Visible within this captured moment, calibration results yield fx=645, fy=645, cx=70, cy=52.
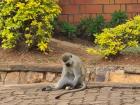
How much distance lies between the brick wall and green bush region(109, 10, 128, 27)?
1.06 feet

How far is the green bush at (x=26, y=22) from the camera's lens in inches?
483

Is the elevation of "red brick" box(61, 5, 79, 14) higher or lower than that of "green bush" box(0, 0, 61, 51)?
higher

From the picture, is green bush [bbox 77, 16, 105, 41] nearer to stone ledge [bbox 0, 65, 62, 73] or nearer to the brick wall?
the brick wall

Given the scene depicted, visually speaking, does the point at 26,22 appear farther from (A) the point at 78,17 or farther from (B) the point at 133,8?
(B) the point at 133,8

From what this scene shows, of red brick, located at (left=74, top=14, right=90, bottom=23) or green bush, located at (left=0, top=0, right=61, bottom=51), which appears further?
red brick, located at (left=74, top=14, right=90, bottom=23)

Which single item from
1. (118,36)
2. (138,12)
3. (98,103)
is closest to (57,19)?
(138,12)

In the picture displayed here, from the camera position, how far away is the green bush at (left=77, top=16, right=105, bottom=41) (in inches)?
564

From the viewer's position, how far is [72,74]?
10.6 m

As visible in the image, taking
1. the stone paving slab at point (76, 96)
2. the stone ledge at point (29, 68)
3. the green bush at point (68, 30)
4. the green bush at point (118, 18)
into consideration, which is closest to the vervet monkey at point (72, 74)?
the stone paving slab at point (76, 96)

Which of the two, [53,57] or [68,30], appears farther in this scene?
[68,30]

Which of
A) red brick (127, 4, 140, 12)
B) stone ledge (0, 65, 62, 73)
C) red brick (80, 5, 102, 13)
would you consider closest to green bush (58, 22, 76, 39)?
red brick (80, 5, 102, 13)

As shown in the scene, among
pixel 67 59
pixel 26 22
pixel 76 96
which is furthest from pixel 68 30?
pixel 76 96

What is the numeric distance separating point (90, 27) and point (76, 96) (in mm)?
4716

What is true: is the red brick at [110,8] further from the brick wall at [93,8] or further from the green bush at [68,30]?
the green bush at [68,30]
